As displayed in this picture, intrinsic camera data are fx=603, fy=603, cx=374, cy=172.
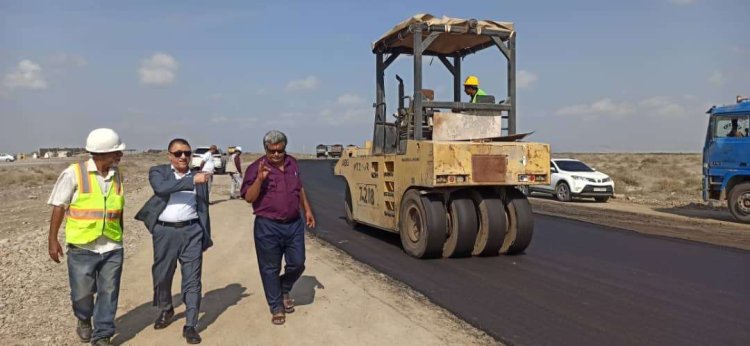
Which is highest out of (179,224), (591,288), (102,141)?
(102,141)

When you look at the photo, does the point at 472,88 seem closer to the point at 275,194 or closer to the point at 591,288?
the point at 591,288

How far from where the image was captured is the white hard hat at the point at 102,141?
4676mm

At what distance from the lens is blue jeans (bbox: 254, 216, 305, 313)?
557 centimetres

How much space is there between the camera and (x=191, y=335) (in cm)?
499

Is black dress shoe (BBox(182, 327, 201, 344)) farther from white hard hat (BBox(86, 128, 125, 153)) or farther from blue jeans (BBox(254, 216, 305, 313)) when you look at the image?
white hard hat (BBox(86, 128, 125, 153))

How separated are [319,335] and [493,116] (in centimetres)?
A: 560

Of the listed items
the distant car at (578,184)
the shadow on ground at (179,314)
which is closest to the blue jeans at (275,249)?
the shadow on ground at (179,314)

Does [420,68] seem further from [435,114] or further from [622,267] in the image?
[622,267]

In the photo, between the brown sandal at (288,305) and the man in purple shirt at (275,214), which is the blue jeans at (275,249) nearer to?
the man in purple shirt at (275,214)

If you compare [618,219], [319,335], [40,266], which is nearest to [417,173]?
[319,335]

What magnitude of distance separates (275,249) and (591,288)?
3772mm

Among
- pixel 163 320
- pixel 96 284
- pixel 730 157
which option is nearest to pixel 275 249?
pixel 163 320

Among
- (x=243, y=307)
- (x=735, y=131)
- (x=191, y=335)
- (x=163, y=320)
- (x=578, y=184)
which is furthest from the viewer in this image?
(x=578, y=184)

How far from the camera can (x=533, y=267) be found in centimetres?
827
